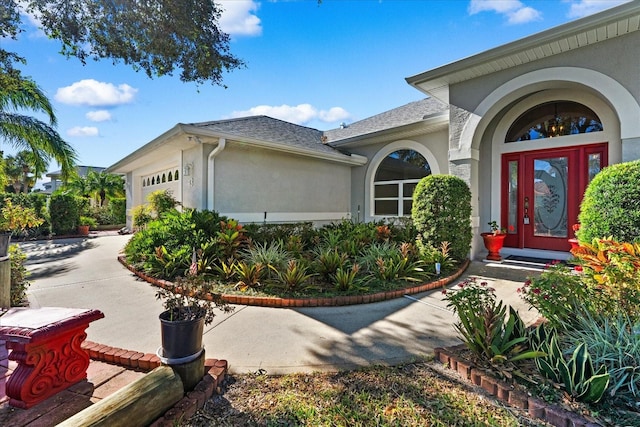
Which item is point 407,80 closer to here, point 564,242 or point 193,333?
point 564,242

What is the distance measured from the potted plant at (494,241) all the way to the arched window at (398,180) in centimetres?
292

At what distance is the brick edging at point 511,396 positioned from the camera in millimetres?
2105

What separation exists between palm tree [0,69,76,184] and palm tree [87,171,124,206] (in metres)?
12.3

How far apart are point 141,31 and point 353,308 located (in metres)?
5.92

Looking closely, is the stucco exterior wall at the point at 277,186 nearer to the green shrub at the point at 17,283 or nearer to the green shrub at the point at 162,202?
the green shrub at the point at 162,202

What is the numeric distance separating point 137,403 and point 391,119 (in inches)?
477

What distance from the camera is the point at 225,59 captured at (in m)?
5.77

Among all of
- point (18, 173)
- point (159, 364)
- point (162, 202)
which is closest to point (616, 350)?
point (159, 364)

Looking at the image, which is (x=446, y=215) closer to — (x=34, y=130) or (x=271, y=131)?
(x=271, y=131)

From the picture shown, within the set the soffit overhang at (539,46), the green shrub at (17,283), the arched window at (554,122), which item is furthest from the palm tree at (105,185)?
the arched window at (554,122)

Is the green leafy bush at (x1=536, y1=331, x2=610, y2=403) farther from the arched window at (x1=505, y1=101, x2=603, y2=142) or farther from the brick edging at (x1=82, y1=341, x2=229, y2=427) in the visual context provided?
the arched window at (x1=505, y1=101, x2=603, y2=142)

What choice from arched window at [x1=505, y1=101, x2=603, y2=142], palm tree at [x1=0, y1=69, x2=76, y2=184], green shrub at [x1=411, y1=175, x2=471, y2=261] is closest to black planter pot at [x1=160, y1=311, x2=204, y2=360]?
green shrub at [x1=411, y1=175, x2=471, y2=261]

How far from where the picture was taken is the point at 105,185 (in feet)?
75.8

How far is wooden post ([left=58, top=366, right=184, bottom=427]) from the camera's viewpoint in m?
1.79
